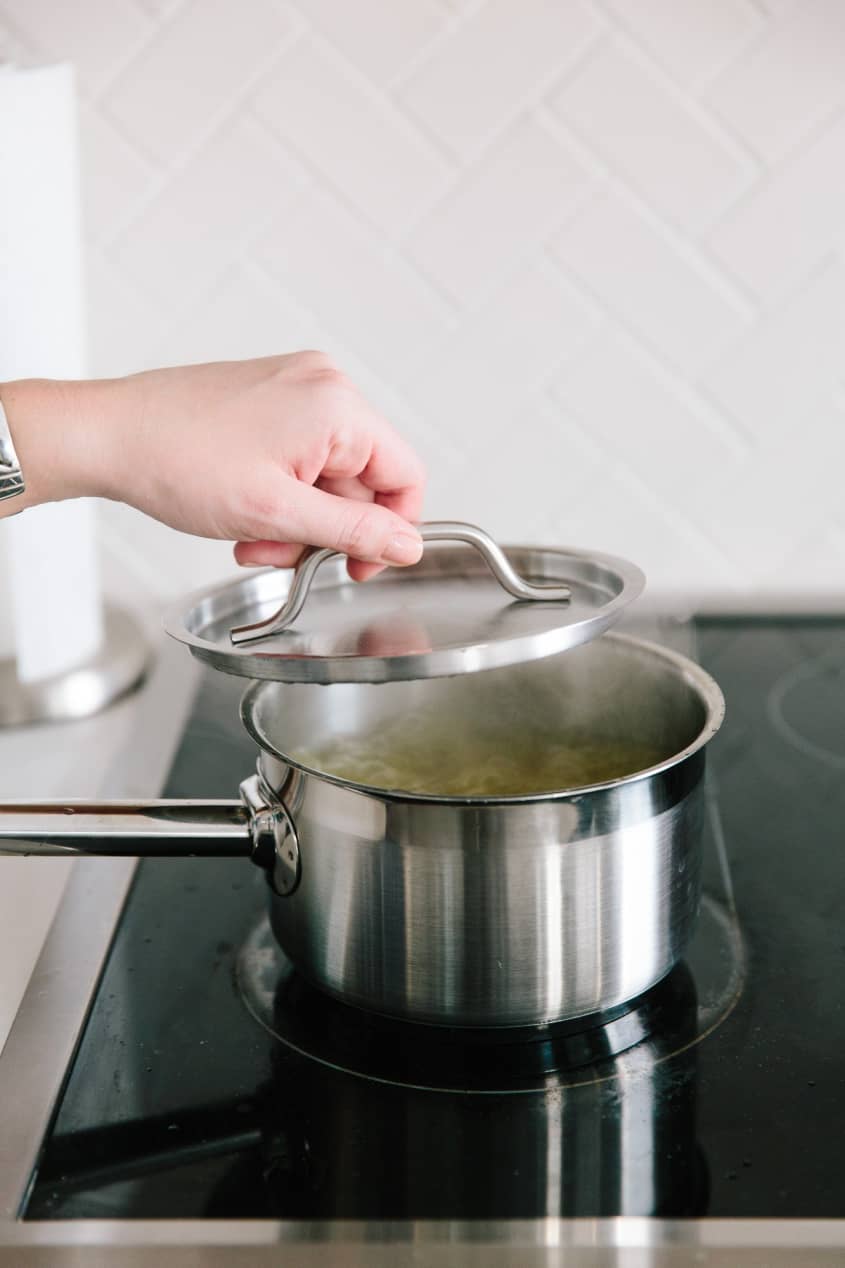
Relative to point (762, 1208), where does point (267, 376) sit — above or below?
above

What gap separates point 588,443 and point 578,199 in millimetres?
205

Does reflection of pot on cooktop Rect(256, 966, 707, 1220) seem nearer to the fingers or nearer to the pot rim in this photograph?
the pot rim

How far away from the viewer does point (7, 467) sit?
0.64 m

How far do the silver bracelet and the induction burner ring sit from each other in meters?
0.28

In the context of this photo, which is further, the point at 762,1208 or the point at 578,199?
the point at 578,199

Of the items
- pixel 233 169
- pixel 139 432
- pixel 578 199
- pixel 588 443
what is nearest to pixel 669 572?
pixel 588 443

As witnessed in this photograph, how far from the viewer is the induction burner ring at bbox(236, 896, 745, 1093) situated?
581mm

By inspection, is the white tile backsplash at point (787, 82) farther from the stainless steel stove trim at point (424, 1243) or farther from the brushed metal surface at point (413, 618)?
the stainless steel stove trim at point (424, 1243)

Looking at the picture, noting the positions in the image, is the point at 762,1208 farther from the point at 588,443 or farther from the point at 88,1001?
the point at 588,443

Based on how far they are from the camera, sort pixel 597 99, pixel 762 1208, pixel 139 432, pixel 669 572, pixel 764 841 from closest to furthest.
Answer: pixel 762 1208
pixel 139 432
pixel 764 841
pixel 597 99
pixel 669 572

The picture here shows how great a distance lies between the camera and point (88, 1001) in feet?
2.09

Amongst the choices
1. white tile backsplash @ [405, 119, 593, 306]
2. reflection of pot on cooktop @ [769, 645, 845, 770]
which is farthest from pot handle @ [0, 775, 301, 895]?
white tile backsplash @ [405, 119, 593, 306]

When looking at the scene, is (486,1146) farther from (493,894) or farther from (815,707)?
(815,707)

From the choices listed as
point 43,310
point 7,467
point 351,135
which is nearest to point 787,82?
point 351,135
